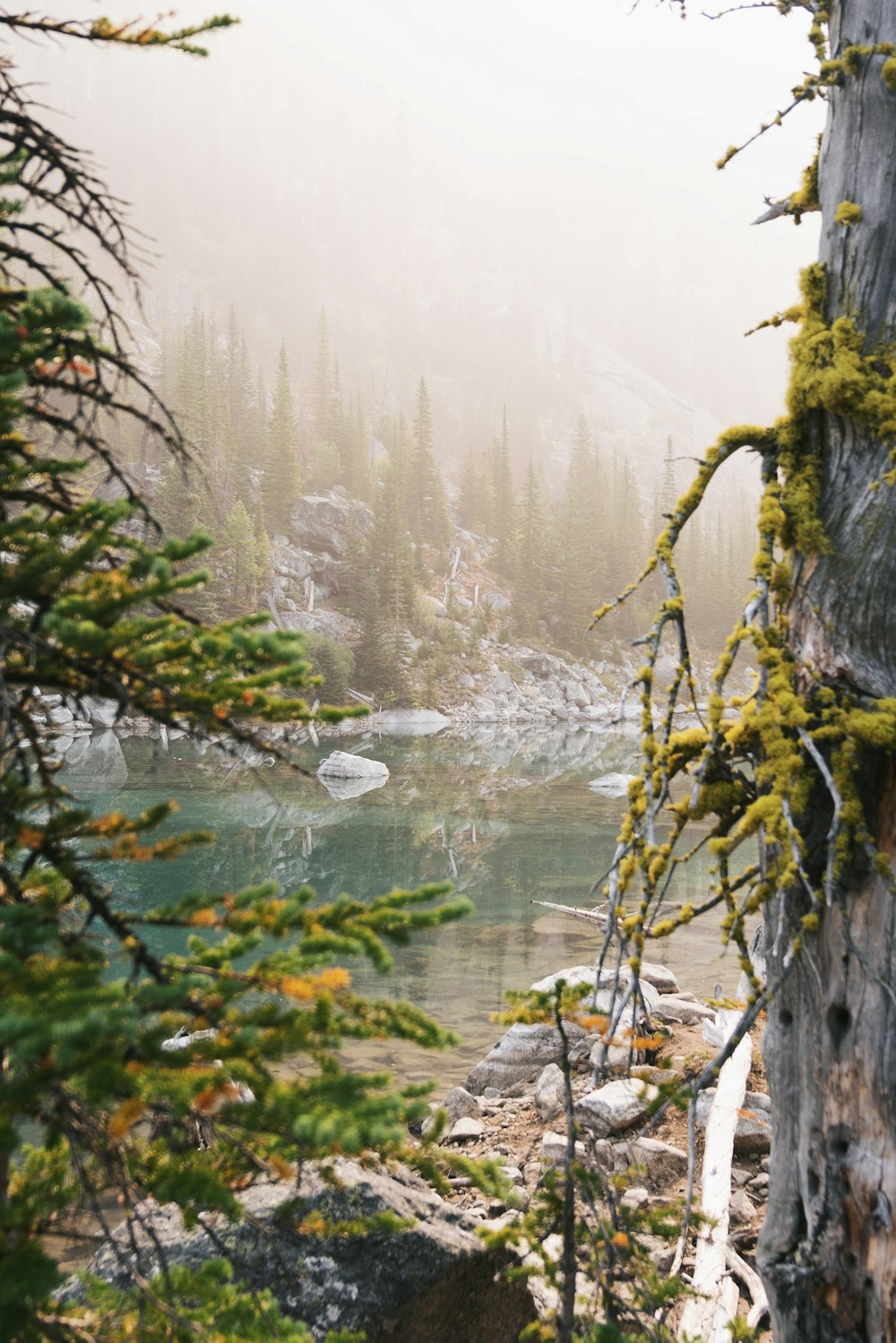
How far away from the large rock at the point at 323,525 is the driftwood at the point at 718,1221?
5278cm

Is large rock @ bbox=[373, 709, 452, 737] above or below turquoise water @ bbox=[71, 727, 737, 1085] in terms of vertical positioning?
below

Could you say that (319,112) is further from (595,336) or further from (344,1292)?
(344,1292)

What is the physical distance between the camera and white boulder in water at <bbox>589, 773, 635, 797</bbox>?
24.5m

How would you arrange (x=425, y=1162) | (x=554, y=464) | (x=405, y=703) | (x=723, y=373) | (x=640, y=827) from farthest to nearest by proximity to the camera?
(x=723, y=373)
(x=554, y=464)
(x=405, y=703)
(x=640, y=827)
(x=425, y=1162)

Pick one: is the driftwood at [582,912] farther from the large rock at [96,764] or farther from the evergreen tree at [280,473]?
the evergreen tree at [280,473]

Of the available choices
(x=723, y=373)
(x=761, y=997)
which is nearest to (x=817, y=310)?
(x=761, y=997)

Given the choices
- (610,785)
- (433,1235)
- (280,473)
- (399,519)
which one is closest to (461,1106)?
(433,1235)

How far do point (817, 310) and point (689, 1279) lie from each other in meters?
4.34

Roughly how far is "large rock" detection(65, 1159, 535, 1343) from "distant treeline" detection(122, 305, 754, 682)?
41.6m

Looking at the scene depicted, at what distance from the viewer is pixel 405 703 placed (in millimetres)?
47219

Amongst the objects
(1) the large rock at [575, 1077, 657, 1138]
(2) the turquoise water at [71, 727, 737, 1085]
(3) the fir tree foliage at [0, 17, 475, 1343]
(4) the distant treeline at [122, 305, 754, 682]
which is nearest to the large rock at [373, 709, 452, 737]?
(4) the distant treeline at [122, 305, 754, 682]

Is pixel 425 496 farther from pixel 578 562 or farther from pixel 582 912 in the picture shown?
pixel 582 912

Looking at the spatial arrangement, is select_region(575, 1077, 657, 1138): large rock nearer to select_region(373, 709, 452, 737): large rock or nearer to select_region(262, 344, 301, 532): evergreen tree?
select_region(373, 709, 452, 737): large rock

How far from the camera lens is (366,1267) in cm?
311
